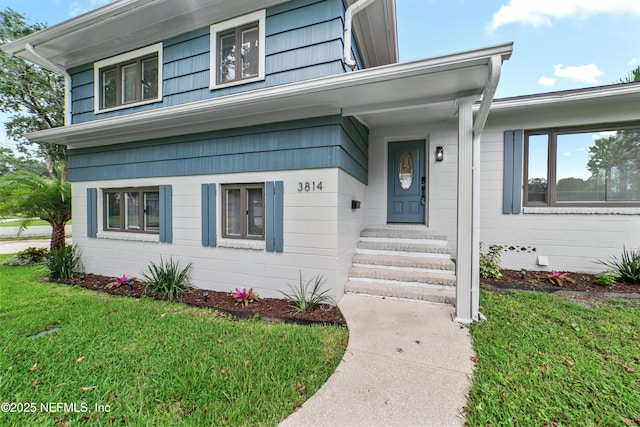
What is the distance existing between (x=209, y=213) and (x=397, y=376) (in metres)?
3.54

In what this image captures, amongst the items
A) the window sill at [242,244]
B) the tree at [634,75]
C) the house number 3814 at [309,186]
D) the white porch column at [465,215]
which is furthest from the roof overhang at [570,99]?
the window sill at [242,244]

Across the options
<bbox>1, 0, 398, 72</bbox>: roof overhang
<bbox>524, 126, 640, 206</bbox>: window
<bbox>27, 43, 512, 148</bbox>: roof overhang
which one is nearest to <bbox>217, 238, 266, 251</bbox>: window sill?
<bbox>27, 43, 512, 148</bbox>: roof overhang

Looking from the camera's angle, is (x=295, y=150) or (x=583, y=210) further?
(x=583, y=210)

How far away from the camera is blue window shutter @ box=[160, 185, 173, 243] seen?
450 centimetres

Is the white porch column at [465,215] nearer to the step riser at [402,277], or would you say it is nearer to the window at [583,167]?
the step riser at [402,277]

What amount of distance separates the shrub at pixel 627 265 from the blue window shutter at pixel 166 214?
7.60 m

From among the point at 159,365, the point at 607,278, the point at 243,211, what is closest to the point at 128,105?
the point at 243,211

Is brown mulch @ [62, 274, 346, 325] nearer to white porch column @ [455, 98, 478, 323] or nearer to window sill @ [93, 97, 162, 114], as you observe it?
white porch column @ [455, 98, 478, 323]

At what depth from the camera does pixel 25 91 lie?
1123cm

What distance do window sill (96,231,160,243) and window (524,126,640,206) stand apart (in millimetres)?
7000

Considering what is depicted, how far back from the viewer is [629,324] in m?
2.88

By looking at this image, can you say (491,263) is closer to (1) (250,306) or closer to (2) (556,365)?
(2) (556,365)

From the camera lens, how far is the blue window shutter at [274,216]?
3756 mm

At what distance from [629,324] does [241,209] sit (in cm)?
520
